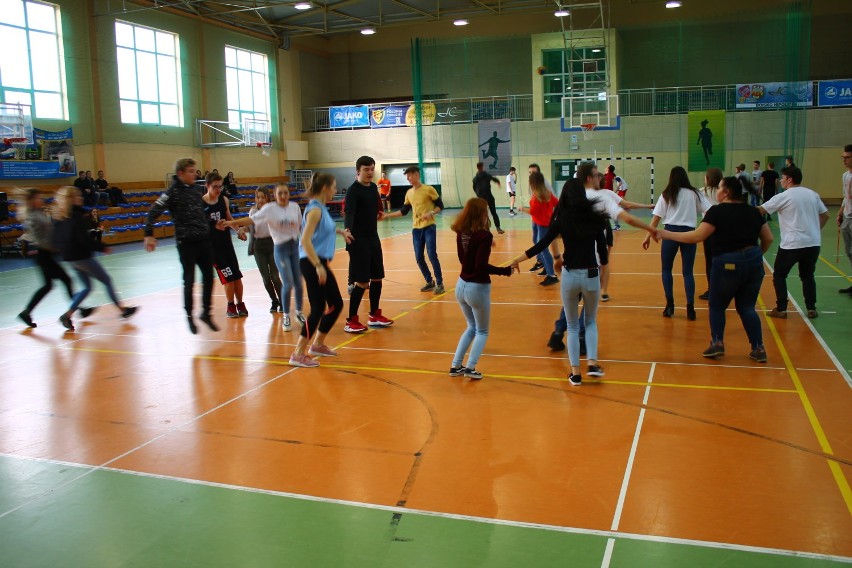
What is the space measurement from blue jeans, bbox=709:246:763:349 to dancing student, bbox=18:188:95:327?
26.6 feet

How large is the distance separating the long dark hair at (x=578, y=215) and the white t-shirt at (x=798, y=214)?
3329mm

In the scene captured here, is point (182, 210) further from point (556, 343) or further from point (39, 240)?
point (556, 343)

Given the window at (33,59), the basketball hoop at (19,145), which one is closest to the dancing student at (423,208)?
the basketball hoop at (19,145)

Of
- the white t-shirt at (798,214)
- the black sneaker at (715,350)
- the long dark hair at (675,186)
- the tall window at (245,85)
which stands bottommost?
the black sneaker at (715,350)

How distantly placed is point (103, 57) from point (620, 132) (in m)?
21.3

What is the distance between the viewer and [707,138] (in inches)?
1221

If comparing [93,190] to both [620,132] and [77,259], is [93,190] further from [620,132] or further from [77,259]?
[620,132]

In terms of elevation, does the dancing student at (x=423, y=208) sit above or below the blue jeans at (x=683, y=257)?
above

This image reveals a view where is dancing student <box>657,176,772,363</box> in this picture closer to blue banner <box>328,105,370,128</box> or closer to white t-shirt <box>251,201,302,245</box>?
white t-shirt <box>251,201,302,245</box>

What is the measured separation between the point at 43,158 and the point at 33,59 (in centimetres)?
333

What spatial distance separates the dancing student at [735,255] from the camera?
696 centimetres

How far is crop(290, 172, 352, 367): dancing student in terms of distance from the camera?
22.8 ft

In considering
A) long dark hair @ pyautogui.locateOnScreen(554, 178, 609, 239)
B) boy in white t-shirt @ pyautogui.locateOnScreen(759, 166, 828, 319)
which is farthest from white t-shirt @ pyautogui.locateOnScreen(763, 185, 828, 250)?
long dark hair @ pyautogui.locateOnScreen(554, 178, 609, 239)

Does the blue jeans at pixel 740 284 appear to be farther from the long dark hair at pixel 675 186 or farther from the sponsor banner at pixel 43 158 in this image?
the sponsor banner at pixel 43 158
